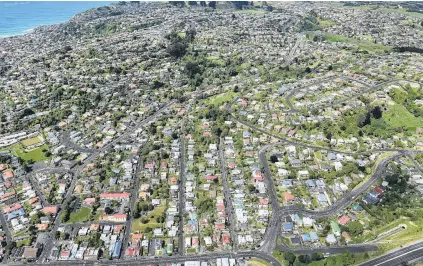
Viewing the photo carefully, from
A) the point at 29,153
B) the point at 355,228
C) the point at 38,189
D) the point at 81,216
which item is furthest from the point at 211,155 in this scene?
the point at 29,153

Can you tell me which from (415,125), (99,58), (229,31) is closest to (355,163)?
(415,125)

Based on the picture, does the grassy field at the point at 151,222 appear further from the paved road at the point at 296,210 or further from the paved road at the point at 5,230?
the paved road at the point at 5,230

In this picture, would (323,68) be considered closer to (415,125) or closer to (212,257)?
(415,125)

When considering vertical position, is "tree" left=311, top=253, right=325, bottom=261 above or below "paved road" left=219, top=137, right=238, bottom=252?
below

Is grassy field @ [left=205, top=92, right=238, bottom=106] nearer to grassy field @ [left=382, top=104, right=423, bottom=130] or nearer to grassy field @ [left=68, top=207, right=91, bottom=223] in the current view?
grassy field @ [left=382, top=104, right=423, bottom=130]

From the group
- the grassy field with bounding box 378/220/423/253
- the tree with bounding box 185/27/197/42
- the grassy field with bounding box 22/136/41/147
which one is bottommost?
the grassy field with bounding box 378/220/423/253

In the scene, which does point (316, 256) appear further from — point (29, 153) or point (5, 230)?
point (29, 153)

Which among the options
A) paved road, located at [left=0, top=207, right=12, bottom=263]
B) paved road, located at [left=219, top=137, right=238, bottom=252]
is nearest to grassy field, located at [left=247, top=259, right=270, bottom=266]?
paved road, located at [left=219, top=137, right=238, bottom=252]
